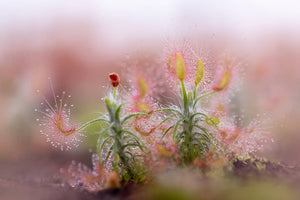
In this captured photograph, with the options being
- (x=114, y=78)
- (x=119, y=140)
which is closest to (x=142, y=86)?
(x=114, y=78)

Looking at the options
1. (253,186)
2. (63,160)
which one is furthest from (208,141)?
(63,160)

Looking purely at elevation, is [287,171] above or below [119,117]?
below

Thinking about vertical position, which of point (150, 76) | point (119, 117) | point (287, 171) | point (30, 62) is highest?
point (30, 62)

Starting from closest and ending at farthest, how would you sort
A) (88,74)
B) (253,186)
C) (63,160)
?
1. (253,186)
2. (63,160)
3. (88,74)

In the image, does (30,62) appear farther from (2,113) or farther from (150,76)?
(150,76)

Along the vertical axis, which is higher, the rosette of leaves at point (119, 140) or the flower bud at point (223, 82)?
the flower bud at point (223, 82)

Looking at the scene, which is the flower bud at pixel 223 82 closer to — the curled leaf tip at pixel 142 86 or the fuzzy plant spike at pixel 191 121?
the fuzzy plant spike at pixel 191 121

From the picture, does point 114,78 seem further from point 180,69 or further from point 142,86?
point 180,69

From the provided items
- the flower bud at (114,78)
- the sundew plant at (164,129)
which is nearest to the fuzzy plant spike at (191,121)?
the sundew plant at (164,129)
